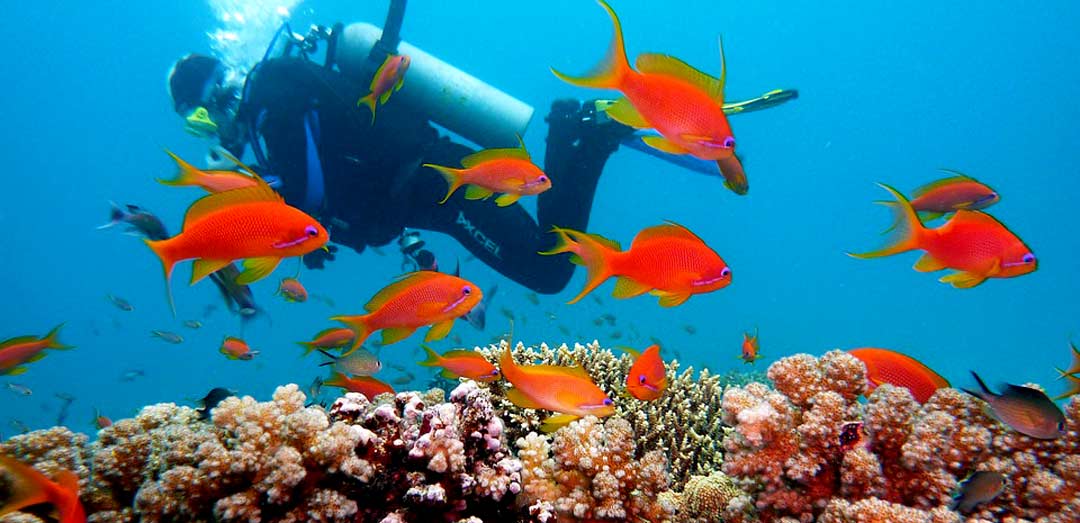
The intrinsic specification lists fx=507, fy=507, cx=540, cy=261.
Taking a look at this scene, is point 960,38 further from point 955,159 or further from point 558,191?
point 558,191

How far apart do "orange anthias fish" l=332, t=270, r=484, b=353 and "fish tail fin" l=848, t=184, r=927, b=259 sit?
2.27m

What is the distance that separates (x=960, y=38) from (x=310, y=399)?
128 meters

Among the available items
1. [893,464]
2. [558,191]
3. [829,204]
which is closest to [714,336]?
[829,204]

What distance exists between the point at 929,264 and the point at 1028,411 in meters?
1.02

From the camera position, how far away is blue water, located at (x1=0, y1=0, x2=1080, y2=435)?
8338 cm

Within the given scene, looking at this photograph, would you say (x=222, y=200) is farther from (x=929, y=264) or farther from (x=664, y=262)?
(x=929, y=264)

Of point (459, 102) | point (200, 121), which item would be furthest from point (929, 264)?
point (200, 121)

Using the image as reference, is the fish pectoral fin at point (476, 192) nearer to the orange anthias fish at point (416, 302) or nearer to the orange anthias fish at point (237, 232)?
the orange anthias fish at point (416, 302)

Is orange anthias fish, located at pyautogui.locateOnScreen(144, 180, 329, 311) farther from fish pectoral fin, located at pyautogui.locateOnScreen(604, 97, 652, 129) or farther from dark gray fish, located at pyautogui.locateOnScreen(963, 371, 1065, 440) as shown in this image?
dark gray fish, located at pyautogui.locateOnScreen(963, 371, 1065, 440)

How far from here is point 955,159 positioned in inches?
4284

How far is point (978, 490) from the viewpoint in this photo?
219cm

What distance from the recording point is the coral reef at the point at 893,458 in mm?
2258

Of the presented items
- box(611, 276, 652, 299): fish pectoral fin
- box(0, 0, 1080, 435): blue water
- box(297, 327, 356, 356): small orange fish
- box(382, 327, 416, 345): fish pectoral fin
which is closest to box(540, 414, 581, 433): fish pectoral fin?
box(611, 276, 652, 299): fish pectoral fin

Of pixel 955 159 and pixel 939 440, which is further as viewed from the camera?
pixel 955 159
